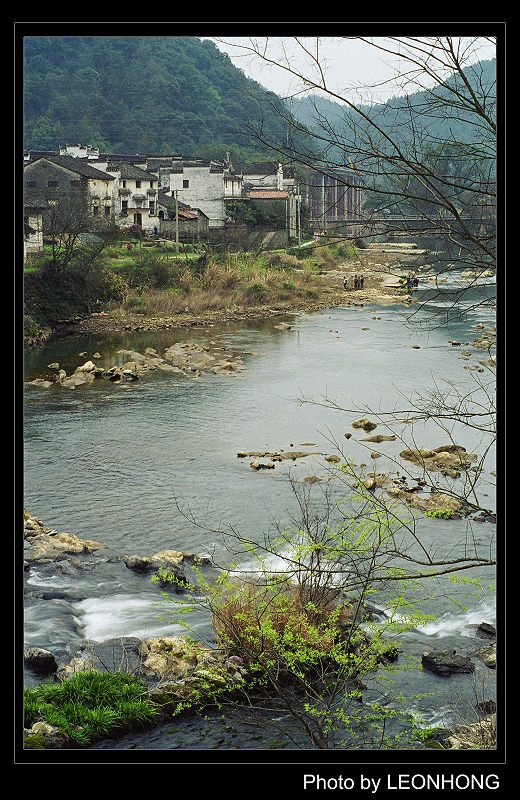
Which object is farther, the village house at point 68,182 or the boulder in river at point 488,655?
the village house at point 68,182

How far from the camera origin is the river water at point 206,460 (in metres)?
4.70

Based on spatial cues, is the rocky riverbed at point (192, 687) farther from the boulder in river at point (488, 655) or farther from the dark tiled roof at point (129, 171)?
the dark tiled roof at point (129, 171)

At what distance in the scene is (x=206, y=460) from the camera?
794 centimetres

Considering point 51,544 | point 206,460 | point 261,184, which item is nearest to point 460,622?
point 51,544

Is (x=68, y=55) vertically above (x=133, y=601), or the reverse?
(x=68, y=55)

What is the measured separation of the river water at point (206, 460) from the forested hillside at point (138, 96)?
76.1 feet

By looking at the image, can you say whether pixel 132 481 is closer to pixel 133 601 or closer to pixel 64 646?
pixel 133 601

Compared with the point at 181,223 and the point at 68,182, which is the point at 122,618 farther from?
the point at 181,223

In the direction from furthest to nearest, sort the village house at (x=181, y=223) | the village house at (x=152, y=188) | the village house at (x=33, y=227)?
the village house at (x=181, y=223)
the village house at (x=152, y=188)
the village house at (x=33, y=227)

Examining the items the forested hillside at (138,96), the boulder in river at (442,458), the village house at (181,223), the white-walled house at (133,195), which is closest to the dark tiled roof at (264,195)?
the village house at (181,223)
